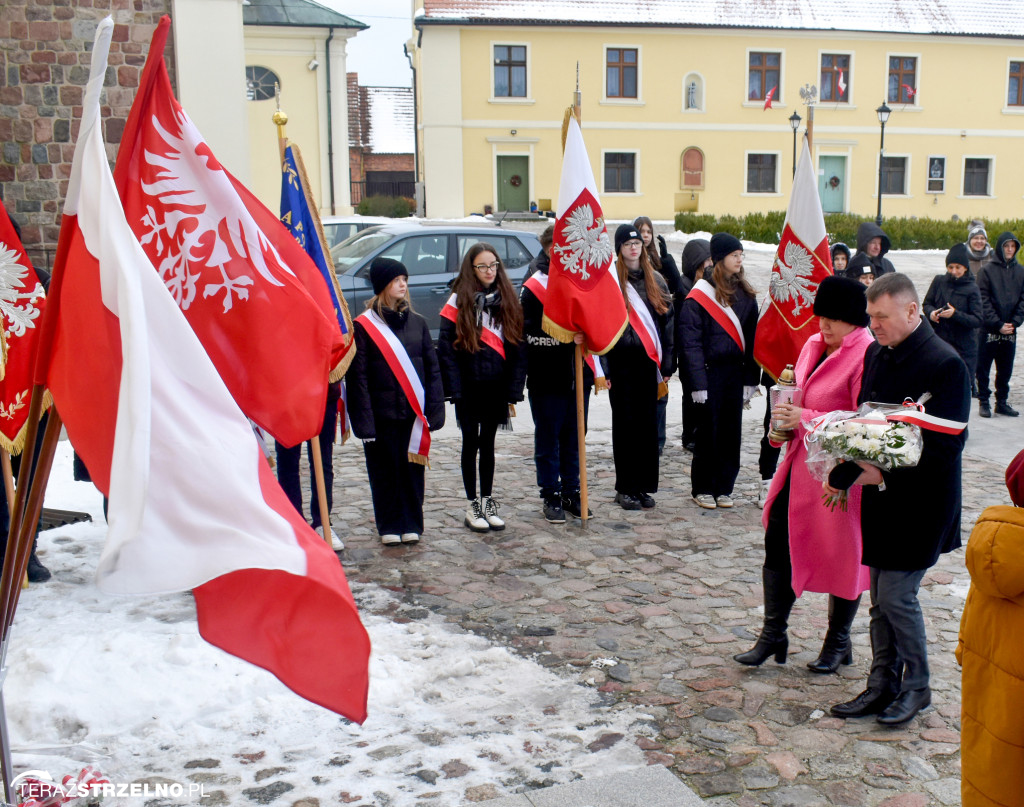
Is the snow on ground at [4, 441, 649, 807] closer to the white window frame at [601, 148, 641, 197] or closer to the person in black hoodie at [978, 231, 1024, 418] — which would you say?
the person in black hoodie at [978, 231, 1024, 418]

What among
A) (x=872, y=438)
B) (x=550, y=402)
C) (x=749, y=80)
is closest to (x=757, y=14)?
(x=749, y=80)

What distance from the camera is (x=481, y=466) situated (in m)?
7.18

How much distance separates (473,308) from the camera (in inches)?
277

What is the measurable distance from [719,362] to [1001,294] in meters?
5.17

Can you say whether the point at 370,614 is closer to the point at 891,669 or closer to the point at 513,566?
the point at 513,566

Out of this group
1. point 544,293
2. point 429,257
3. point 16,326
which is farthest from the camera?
point 429,257

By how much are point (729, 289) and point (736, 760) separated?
4.22 meters

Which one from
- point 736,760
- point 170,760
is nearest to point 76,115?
point 170,760

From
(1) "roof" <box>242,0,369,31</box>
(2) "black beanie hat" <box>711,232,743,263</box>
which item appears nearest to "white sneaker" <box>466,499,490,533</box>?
(2) "black beanie hat" <box>711,232,743,263</box>

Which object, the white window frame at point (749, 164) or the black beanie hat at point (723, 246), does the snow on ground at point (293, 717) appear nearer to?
the black beanie hat at point (723, 246)

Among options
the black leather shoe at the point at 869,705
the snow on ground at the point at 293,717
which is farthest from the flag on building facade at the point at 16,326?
the black leather shoe at the point at 869,705

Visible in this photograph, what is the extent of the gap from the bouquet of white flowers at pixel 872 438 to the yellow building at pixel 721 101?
3344 centimetres

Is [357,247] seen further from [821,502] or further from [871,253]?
[821,502]

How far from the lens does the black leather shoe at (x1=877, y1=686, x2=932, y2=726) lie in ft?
13.8
